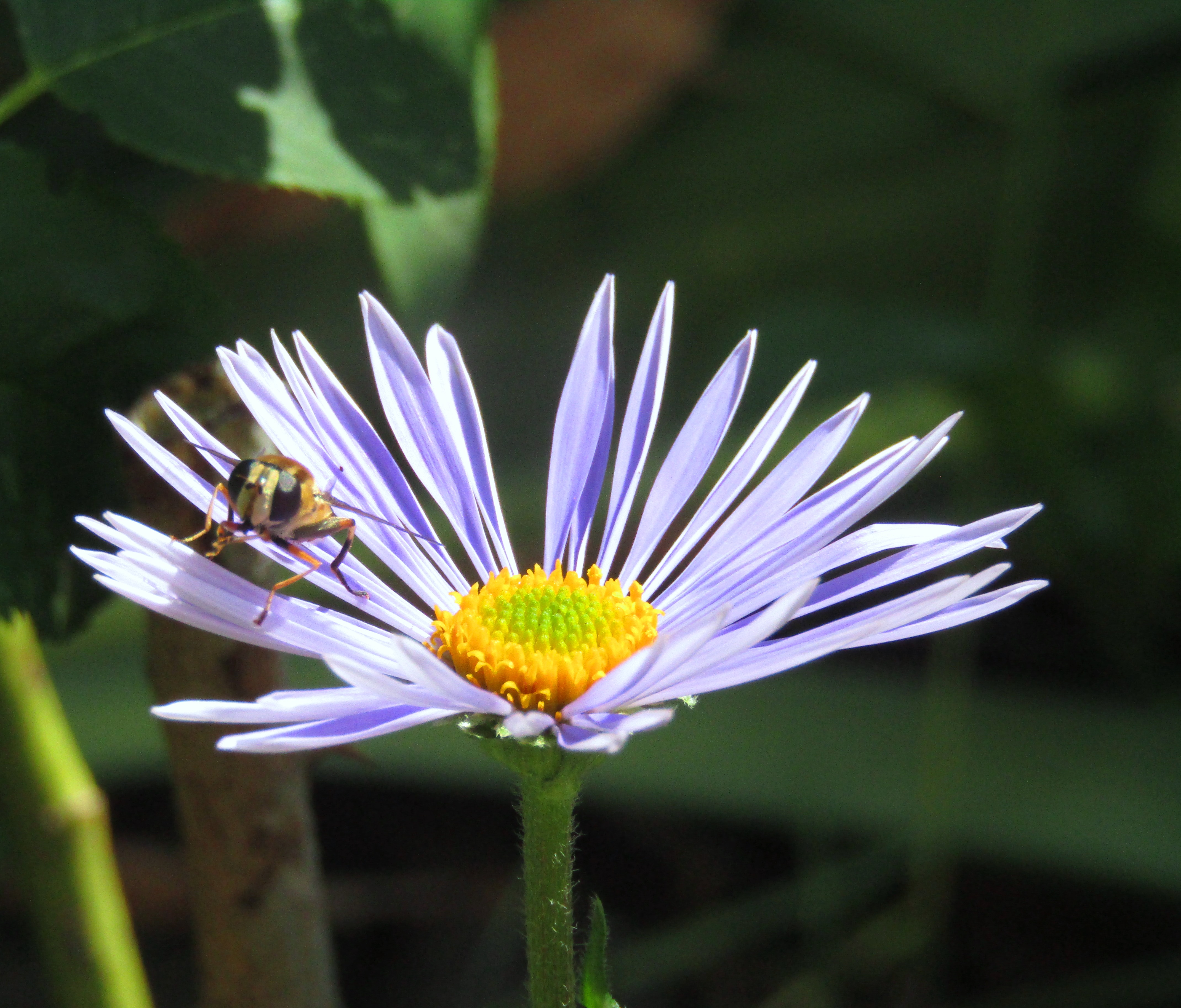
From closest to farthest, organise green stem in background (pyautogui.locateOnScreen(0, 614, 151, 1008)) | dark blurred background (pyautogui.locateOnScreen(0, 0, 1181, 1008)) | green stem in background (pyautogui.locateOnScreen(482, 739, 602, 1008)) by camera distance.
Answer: green stem in background (pyautogui.locateOnScreen(482, 739, 602, 1008)) → green stem in background (pyautogui.locateOnScreen(0, 614, 151, 1008)) → dark blurred background (pyautogui.locateOnScreen(0, 0, 1181, 1008))

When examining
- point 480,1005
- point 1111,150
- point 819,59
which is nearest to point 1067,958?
point 480,1005

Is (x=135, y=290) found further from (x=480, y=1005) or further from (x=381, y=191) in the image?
(x=480, y=1005)

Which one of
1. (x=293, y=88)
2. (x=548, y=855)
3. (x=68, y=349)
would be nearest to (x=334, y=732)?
(x=548, y=855)

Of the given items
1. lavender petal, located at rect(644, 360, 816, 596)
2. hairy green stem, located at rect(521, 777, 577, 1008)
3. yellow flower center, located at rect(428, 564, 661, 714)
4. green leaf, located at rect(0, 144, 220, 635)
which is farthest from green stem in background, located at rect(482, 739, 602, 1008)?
green leaf, located at rect(0, 144, 220, 635)

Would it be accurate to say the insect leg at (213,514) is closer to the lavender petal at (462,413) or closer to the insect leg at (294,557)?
the insect leg at (294,557)

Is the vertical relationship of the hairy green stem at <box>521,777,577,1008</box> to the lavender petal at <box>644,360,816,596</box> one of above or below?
below

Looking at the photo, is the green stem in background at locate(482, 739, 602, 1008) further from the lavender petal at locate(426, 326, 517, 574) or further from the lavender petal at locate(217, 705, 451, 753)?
the lavender petal at locate(426, 326, 517, 574)
